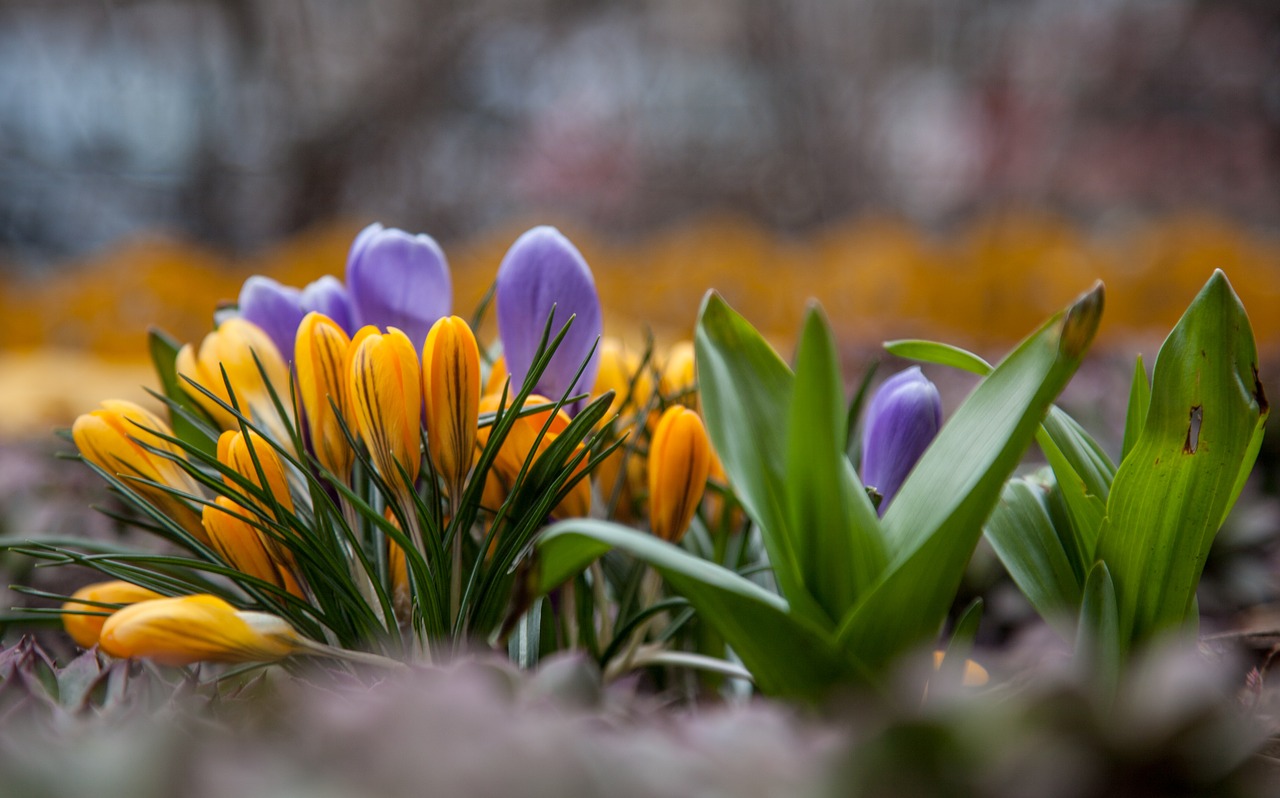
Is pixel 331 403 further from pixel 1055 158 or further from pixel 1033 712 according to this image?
pixel 1055 158

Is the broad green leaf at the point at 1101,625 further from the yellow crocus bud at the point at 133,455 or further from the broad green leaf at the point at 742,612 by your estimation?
the yellow crocus bud at the point at 133,455

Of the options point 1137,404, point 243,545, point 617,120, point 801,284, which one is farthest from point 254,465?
point 617,120

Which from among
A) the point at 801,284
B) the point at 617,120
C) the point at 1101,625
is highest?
the point at 617,120

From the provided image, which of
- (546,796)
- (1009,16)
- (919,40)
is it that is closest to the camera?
(546,796)

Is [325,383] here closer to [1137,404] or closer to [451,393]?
[451,393]

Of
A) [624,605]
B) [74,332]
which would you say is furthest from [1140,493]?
[74,332]

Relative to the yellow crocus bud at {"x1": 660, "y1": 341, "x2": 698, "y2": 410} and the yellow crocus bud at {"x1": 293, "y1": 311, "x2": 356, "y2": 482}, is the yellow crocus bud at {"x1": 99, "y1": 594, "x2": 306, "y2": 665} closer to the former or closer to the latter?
the yellow crocus bud at {"x1": 293, "y1": 311, "x2": 356, "y2": 482}
